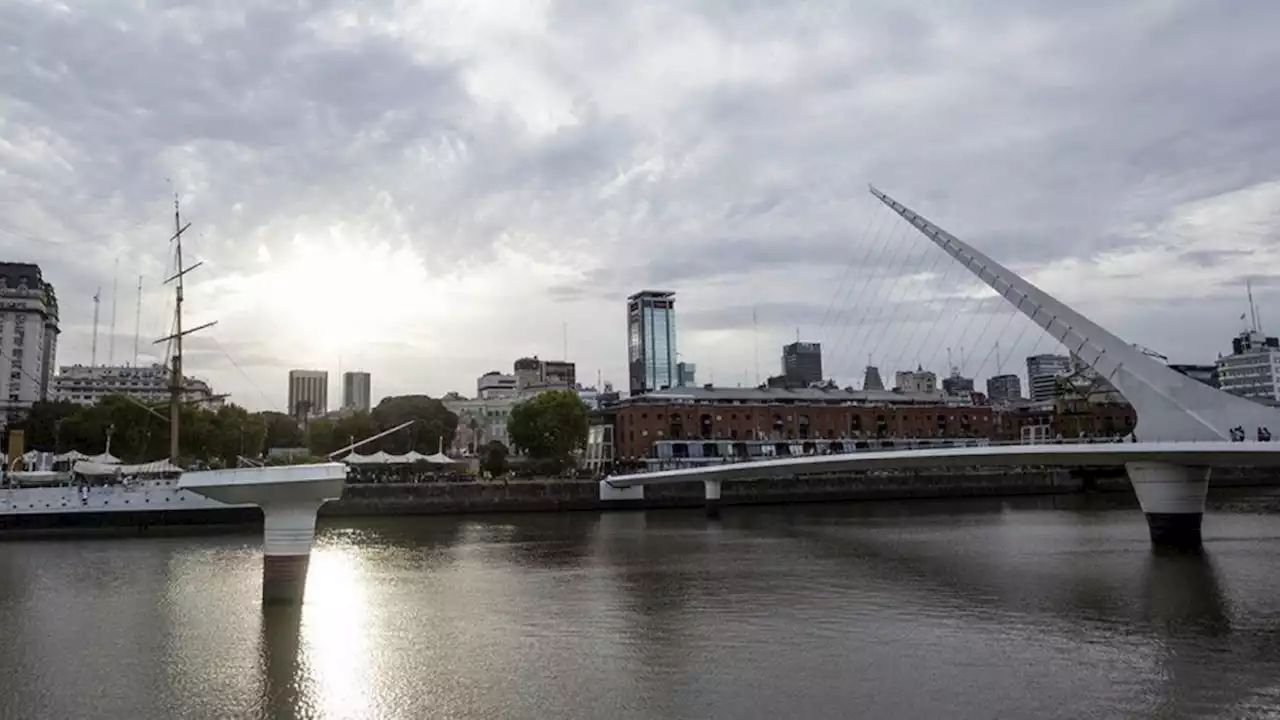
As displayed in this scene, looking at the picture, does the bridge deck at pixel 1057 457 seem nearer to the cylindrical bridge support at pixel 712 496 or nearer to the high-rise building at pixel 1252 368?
the cylindrical bridge support at pixel 712 496

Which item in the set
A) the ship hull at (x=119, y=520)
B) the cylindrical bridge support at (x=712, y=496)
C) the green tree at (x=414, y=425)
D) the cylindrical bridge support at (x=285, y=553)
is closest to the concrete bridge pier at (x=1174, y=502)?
the cylindrical bridge support at (x=712, y=496)

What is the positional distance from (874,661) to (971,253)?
34.2 metres

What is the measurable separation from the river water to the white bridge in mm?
2721

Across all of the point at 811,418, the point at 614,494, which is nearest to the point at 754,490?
the point at 614,494

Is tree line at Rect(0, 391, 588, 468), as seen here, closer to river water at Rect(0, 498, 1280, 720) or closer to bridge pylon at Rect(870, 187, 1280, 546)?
river water at Rect(0, 498, 1280, 720)

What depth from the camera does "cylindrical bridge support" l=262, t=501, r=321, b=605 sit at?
25812mm

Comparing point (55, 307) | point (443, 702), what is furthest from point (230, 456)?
point (55, 307)

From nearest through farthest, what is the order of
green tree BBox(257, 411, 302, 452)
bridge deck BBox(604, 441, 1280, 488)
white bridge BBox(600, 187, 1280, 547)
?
bridge deck BBox(604, 441, 1280, 488) → white bridge BBox(600, 187, 1280, 547) → green tree BBox(257, 411, 302, 452)

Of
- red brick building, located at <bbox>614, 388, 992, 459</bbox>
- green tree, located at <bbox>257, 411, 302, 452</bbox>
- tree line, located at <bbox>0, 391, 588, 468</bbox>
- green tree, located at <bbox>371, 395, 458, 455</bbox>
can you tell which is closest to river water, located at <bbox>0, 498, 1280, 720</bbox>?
tree line, located at <bbox>0, 391, 588, 468</bbox>

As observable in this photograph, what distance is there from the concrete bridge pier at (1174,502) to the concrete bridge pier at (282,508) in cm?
3258

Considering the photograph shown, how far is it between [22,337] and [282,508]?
133m

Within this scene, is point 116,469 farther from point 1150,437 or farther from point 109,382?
point 109,382

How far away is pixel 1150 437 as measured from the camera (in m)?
34.2

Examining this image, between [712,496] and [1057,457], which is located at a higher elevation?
[1057,457]
